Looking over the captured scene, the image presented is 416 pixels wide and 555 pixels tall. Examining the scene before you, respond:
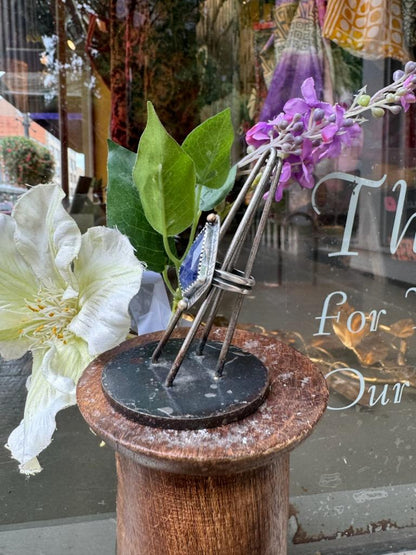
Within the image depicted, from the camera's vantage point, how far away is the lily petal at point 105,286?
0.56 meters

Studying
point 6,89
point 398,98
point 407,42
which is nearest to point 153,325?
point 398,98

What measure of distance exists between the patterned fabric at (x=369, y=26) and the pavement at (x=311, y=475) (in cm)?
84

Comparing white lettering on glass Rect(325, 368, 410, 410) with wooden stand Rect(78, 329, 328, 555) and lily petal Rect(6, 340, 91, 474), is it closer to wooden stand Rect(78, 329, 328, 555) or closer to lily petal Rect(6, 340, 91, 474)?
wooden stand Rect(78, 329, 328, 555)

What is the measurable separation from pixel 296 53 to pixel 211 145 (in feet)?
4.87

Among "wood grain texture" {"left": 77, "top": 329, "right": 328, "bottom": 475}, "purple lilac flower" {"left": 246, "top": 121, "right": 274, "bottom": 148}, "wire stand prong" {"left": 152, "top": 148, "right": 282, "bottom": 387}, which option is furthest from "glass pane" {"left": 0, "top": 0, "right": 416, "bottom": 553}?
"wood grain texture" {"left": 77, "top": 329, "right": 328, "bottom": 475}

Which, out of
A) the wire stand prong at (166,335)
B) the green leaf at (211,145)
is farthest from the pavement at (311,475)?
the green leaf at (211,145)

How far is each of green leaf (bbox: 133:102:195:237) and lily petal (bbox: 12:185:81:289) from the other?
103 millimetres

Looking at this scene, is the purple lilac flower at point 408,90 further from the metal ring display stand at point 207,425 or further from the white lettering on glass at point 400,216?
the white lettering on glass at point 400,216

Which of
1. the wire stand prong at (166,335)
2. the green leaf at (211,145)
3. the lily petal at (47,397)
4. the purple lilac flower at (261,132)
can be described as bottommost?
the lily petal at (47,397)

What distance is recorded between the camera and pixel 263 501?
23.0 inches

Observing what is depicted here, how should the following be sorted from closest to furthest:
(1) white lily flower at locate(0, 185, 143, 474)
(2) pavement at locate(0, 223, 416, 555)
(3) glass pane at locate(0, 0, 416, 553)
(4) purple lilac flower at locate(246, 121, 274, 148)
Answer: (1) white lily flower at locate(0, 185, 143, 474)
(4) purple lilac flower at locate(246, 121, 274, 148)
(2) pavement at locate(0, 223, 416, 555)
(3) glass pane at locate(0, 0, 416, 553)

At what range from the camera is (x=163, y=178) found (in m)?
0.54

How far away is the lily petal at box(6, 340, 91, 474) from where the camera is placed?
0.59 meters

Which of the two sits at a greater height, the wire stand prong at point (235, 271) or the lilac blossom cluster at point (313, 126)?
the lilac blossom cluster at point (313, 126)
